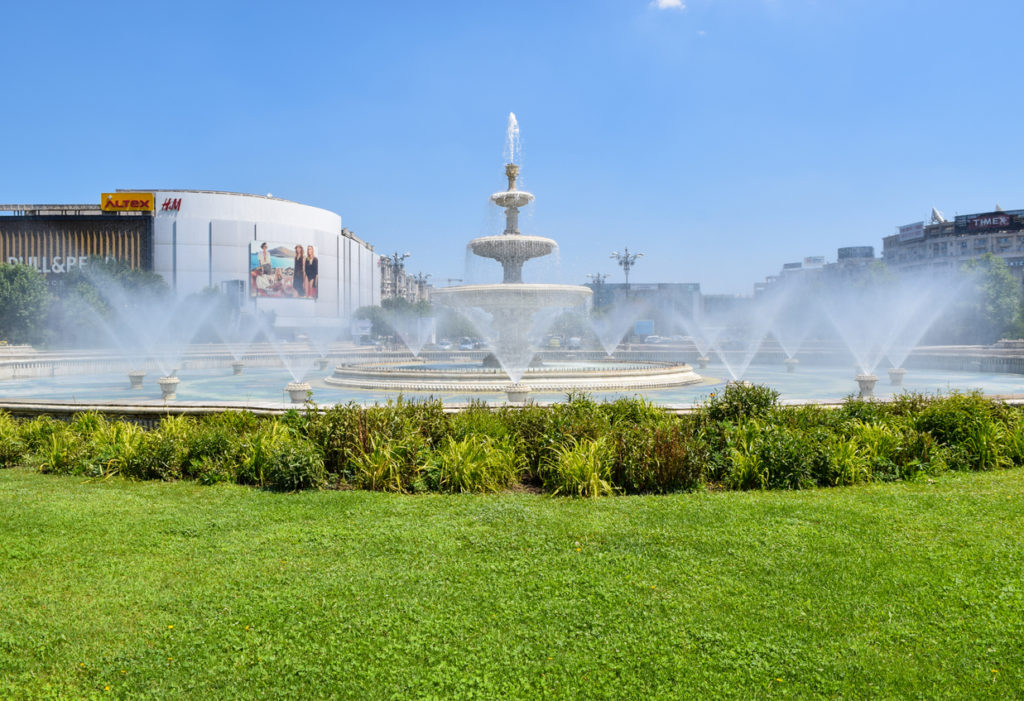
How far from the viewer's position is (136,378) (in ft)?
76.1

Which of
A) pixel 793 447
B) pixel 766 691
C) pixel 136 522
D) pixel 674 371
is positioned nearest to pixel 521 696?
pixel 766 691

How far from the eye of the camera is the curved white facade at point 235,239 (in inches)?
3612

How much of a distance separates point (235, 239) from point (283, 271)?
7.85m

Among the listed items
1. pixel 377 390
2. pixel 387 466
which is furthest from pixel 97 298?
pixel 387 466

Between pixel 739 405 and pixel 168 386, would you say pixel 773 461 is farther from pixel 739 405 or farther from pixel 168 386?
pixel 168 386

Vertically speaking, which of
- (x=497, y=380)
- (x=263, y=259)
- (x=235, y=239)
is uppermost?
(x=235, y=239)

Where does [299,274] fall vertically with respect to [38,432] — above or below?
above

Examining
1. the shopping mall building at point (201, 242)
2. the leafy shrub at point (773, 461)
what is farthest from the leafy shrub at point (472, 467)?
the shopping mall building at point (201, 242)

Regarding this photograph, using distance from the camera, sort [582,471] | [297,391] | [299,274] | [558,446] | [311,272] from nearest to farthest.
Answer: [582,471]
[558,446]
[297,391]
[299,274]
[311,272]

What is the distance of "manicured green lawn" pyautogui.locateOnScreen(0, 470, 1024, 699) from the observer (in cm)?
371

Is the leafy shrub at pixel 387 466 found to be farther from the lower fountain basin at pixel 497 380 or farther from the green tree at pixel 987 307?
the green tree at pixel 987 307

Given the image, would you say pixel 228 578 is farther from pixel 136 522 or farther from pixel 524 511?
pixel 524 511

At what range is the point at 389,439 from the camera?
8.22 m

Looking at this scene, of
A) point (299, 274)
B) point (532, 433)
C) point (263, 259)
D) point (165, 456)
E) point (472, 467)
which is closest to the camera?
point (472, 467)
